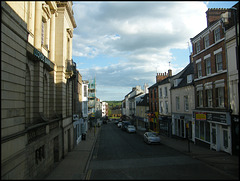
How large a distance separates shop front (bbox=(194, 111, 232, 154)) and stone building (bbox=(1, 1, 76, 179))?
1402cm

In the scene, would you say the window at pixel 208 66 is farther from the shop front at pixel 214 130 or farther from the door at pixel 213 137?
the door at pixel 213 137

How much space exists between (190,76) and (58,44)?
16.3m

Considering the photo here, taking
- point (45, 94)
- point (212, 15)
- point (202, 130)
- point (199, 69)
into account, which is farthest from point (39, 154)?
point (212, 15)

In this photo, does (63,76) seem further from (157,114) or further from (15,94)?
(157,114)

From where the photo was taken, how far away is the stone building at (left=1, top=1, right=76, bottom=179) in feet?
25.0

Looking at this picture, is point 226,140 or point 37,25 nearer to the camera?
point 37,25

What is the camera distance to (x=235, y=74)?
1533cm

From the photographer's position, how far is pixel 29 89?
1155 centimetres

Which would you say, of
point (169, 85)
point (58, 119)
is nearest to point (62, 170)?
point (58, 119)

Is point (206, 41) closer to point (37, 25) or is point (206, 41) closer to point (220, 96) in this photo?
point (220, 96)

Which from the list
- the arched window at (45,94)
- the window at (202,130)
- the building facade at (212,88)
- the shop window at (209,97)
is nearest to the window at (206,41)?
the building facade at (212,88)

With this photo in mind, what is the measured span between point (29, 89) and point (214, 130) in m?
16.6

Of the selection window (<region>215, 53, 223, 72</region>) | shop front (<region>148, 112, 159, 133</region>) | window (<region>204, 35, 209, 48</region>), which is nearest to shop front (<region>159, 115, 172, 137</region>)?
shop front (<region>148, 112, 159, 133</region>)

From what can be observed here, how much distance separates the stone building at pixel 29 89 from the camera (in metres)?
7.62
